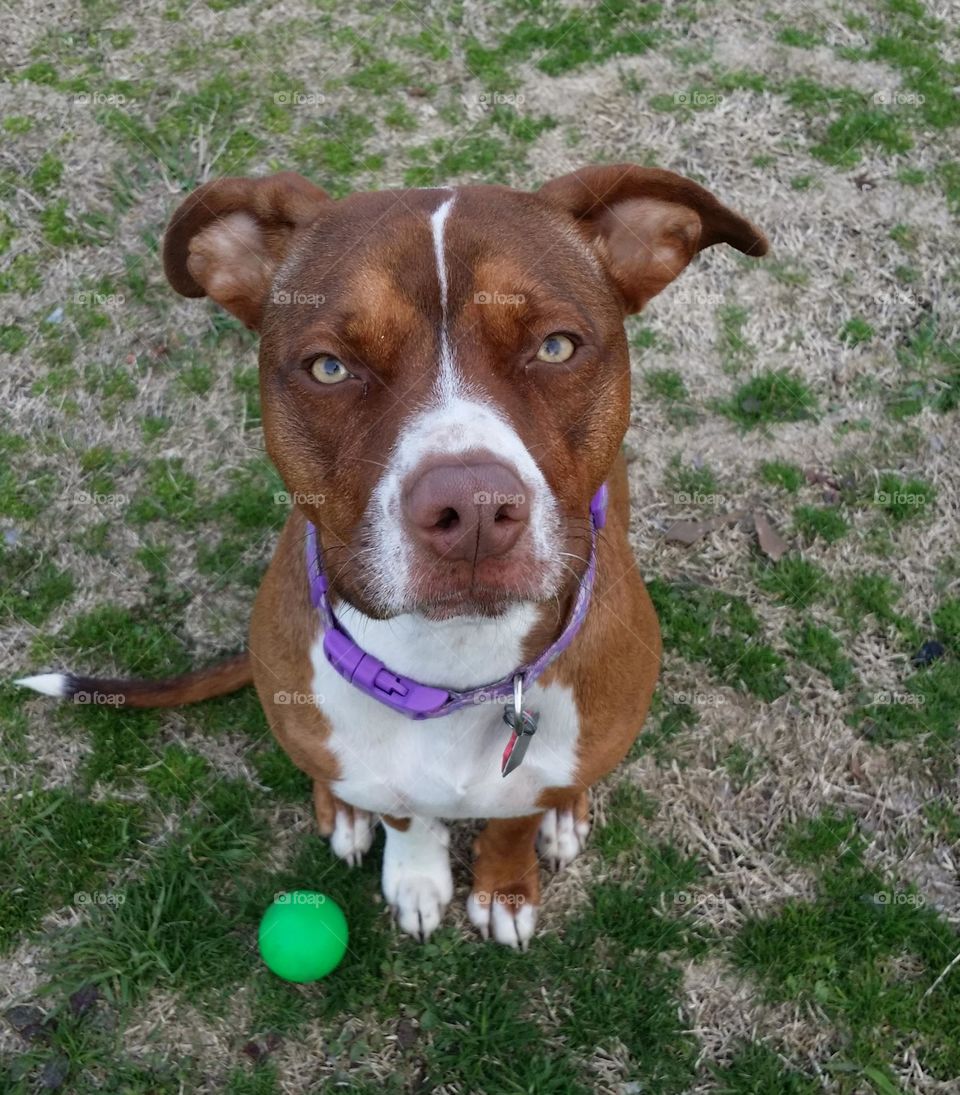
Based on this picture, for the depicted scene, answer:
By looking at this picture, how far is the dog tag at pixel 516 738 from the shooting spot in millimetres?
3033

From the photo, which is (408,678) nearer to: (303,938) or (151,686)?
(303,938)

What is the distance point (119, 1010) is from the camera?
4.15 metres

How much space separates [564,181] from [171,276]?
4.16 feet

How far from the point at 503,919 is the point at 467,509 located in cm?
254

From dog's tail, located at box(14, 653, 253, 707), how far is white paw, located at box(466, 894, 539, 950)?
1408 mm

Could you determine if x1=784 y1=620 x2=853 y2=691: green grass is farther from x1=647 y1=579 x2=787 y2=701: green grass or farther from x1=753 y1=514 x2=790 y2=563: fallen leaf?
x1=753 y1=514 x2=790 y2=563: fallen leaf

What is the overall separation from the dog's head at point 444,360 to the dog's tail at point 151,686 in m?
1.81

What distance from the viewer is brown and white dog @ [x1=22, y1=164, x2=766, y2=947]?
2.41m

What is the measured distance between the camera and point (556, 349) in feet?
8.74

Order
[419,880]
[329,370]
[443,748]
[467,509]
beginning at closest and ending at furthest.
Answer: [467,509] < [329,370] < [443,748] < [419,880]

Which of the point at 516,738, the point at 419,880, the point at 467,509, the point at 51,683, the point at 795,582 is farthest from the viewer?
the point at 795,582

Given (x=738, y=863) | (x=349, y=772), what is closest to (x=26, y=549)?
(x=349, y=772)

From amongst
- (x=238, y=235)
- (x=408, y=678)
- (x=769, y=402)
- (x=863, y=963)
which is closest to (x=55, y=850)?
(x=408, y=678)

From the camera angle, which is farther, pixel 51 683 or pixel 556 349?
pixel 51 683
